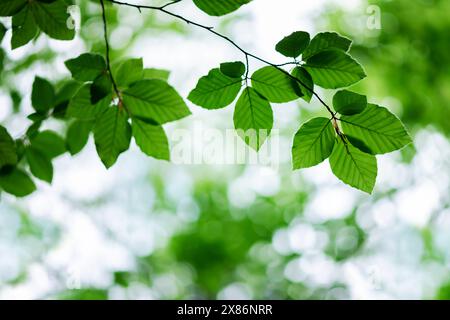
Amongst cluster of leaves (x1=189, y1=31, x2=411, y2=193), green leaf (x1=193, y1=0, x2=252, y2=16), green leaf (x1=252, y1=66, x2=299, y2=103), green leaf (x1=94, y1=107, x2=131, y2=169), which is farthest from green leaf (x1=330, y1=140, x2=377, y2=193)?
green leaf (x1=94, y1=107, x2=131, y2=169)

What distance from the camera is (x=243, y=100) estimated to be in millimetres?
705

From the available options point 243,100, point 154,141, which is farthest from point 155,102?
point 243,100

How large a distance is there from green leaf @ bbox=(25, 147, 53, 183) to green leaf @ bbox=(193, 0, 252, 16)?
54 centimetres

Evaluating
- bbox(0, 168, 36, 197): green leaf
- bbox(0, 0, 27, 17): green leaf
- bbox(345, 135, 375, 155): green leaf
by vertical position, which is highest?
bbox(0, 0, 27, 17): green leaf

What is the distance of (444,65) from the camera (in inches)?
147

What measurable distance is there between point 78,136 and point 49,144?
0.07 metres

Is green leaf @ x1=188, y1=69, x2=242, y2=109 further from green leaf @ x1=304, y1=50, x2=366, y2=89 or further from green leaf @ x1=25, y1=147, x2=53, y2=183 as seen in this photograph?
green leaf @ x1=25, y1=147, x2=53, y2=183

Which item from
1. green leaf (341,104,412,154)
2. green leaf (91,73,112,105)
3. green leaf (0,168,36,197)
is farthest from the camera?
green leaf (0,168,36,197)

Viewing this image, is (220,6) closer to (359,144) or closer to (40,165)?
(359,144)

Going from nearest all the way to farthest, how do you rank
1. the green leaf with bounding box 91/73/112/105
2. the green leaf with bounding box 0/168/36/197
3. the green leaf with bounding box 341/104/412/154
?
the green leaf with bounding box 341/104/412/154 → the green leaf with bounding box 91/73/112/105 → the green leaf with bounding box 0/168/36/197

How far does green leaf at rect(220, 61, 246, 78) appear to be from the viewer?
2.23 feet

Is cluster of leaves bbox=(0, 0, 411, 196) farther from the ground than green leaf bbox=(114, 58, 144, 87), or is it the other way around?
green leaf bbox=(114, 58, 144, 87)

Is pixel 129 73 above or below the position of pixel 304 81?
above
